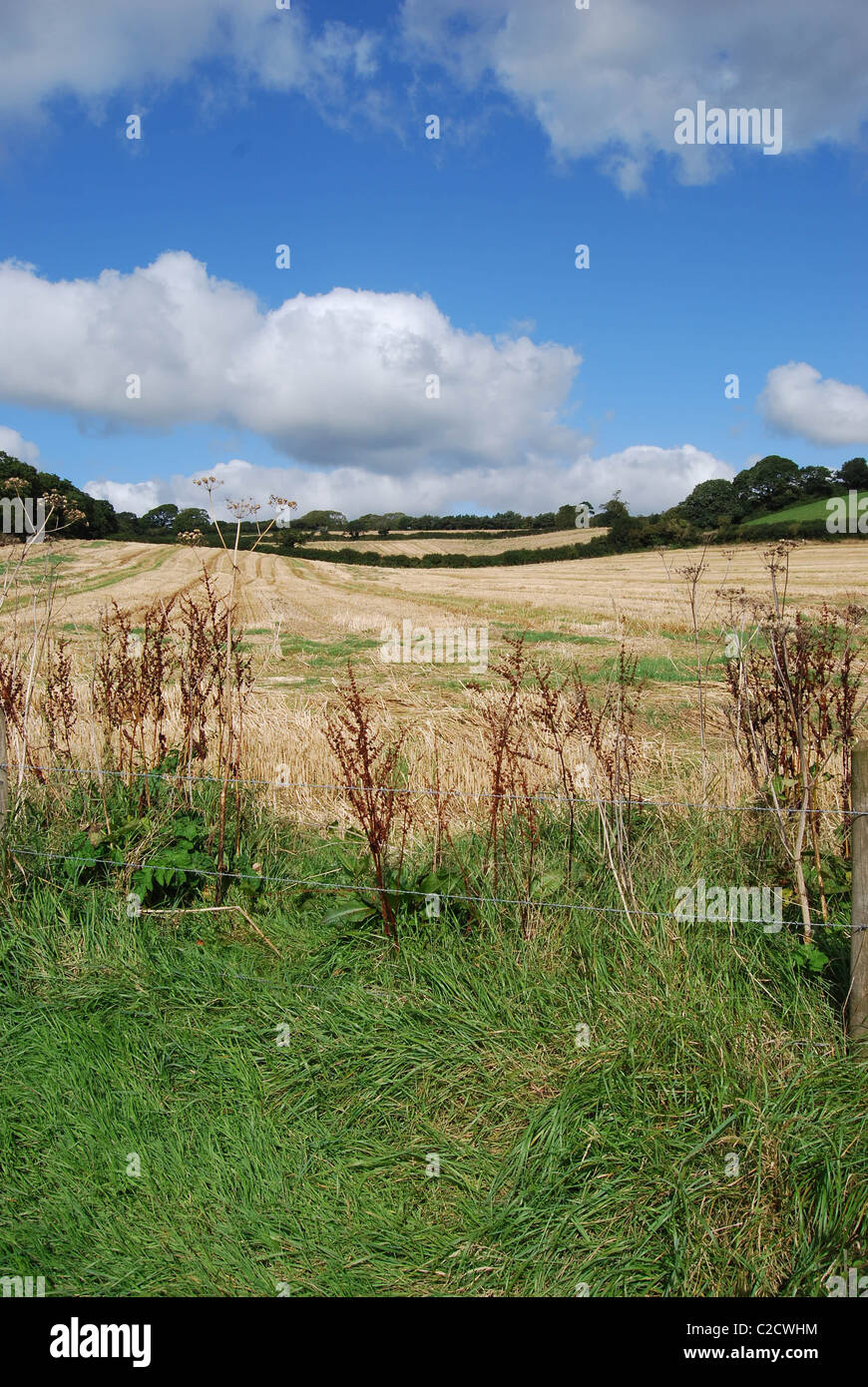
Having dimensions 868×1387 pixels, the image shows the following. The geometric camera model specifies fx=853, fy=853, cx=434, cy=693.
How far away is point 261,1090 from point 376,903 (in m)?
1.00

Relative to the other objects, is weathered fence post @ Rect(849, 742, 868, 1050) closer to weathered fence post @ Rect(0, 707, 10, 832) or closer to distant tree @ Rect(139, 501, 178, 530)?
weathered fence post @ Rect(0, 707, 10, 832)

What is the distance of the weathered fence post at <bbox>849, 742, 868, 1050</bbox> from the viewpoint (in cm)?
310

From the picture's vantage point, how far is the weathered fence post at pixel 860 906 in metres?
3.10

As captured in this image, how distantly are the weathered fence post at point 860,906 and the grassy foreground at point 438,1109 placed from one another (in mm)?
129

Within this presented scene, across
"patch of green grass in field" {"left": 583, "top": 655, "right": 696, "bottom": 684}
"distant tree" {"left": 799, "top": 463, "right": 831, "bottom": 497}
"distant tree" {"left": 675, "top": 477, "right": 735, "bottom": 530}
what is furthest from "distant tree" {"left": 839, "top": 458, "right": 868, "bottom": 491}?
"patch of green grass in field" {"left": 583, "top": 655, "right": 696, "bottom": 684}

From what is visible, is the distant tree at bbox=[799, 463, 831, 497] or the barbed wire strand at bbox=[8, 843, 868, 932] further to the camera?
the distant tree at bbox=[799, 463, 831, 497]

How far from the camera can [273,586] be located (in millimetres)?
32344

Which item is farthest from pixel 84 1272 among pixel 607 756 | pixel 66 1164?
pixel 607 756

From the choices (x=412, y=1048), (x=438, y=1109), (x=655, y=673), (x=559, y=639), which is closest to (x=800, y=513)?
(x=559, y=639)

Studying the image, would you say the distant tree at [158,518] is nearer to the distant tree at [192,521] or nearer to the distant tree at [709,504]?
the distant tree at [709,504]

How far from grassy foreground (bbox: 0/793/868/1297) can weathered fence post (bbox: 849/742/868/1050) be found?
129 mm

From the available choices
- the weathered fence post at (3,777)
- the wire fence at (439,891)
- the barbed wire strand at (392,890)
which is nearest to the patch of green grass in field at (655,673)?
the wire fence at (439,891)

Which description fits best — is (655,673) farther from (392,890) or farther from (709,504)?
(709,504)
